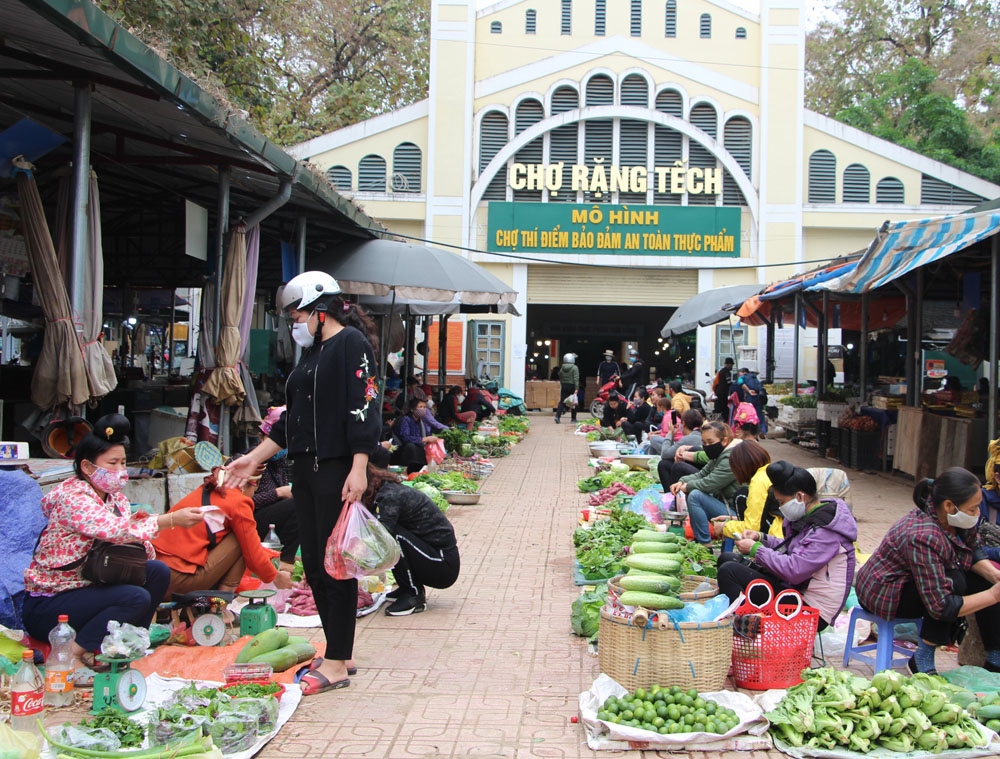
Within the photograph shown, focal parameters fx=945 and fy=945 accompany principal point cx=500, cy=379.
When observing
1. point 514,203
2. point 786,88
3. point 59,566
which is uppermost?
point 786,88

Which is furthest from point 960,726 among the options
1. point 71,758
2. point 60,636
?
point 60,636

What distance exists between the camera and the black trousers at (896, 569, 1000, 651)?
4.85m

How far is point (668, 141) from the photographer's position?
2617 cm

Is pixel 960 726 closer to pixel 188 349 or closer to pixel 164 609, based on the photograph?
pixel 164 609

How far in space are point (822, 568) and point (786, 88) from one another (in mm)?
23228

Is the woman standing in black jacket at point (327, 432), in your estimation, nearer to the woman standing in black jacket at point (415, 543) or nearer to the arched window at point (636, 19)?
the woman standing in black jacket at point (415, 543)

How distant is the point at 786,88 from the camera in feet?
84.5

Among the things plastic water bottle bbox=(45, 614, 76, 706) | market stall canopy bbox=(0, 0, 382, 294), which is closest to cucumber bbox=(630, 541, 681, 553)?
plastic water bottle bbox=(45, 614, 76, 706)

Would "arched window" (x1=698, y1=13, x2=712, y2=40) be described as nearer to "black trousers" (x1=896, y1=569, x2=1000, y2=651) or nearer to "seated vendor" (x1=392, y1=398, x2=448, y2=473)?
"seated vendor" (x1=392, y1=398, x2=448, y2=473)

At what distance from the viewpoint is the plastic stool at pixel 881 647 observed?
4.93 metres

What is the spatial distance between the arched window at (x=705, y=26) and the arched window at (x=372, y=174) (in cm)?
951

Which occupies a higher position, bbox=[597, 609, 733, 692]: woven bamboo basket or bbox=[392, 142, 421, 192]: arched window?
bbox=[392, 142, 421, 192]: arched window

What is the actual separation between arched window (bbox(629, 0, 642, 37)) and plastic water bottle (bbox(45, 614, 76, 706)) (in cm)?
2493

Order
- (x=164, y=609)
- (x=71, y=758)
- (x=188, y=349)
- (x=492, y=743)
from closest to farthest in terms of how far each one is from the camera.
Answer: (x=71, y=758), (x=492, y=743), (x=164, y=609), (x=188, y=349)
